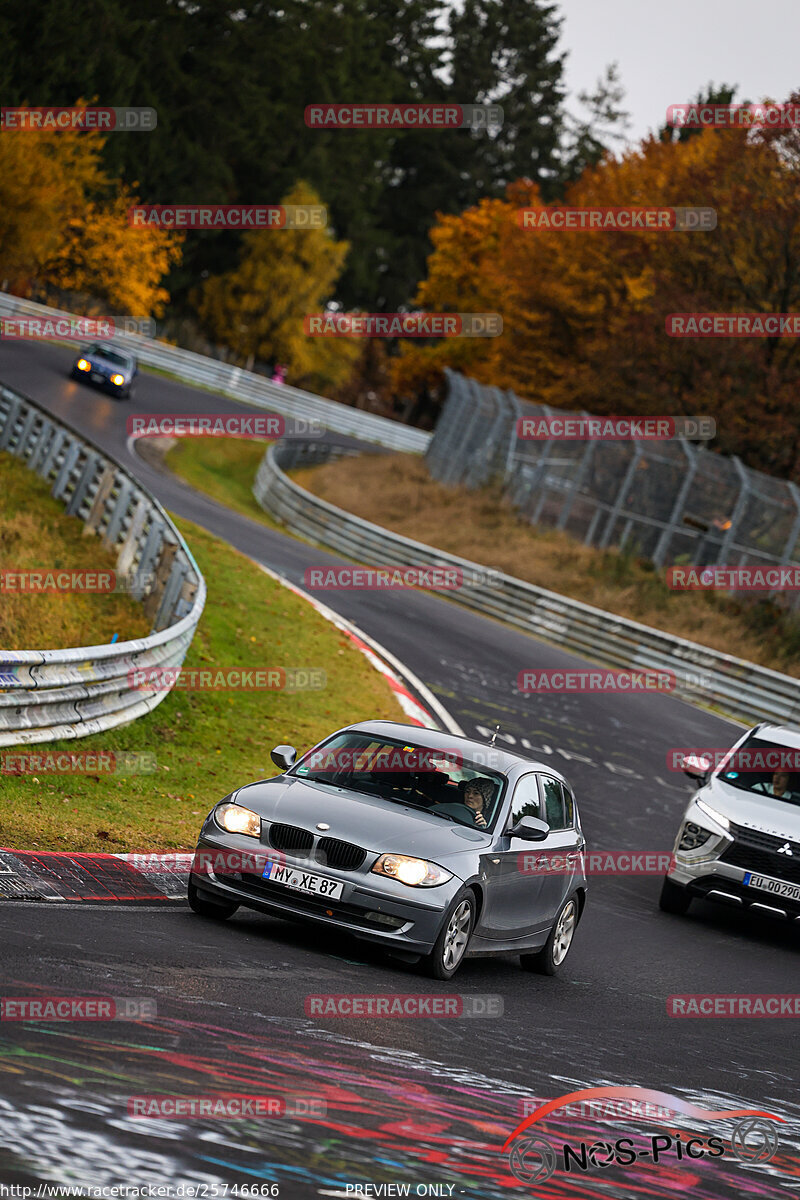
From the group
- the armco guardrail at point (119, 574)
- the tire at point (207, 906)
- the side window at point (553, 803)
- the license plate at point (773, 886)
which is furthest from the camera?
the license plate at point (773, 886)

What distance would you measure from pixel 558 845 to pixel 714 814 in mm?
3168

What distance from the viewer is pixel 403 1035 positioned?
289 inches

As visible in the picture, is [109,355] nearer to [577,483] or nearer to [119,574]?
[577,483]

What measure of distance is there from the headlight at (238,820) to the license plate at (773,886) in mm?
5556

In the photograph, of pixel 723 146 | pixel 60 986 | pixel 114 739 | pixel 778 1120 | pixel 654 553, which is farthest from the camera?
pixel 723 146

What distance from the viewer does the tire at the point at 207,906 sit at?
920 centimetres

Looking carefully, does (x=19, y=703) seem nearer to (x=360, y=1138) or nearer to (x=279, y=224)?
(x=360, y=1138)

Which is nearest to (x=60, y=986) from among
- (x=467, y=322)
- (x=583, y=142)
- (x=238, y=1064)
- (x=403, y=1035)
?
(x=238, y=1064)

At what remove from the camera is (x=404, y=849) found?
885 cm

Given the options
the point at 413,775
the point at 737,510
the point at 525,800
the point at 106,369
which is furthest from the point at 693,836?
the point at 106,369

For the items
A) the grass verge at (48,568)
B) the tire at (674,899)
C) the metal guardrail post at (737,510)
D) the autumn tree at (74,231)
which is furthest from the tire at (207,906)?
the autumn tree at (74,231)

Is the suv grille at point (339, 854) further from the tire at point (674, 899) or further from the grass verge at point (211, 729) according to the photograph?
the tire at point (674, 899)

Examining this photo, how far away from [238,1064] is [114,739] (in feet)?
26.9

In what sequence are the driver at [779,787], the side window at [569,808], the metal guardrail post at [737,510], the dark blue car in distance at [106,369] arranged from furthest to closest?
the dark blue car in distance at [106,369] → the metal guardrail post at [737,510] → the driver at [779,787] → the side window at [569,808]
